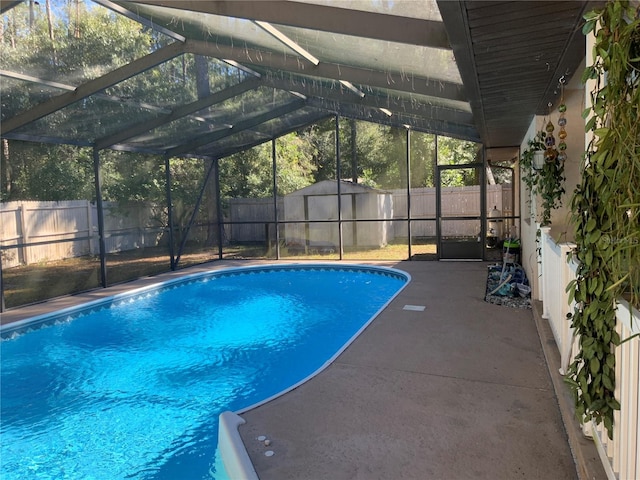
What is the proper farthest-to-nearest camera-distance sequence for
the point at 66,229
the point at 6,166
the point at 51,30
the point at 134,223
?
the point at 134,223, the point at 66,229, the point at 6,166, the point at 51,30

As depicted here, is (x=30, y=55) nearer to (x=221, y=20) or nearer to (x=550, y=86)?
(x=221, y=20)

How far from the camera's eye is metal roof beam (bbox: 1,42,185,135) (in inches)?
232

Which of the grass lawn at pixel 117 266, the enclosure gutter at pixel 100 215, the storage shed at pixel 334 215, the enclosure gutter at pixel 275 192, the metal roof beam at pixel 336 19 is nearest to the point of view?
the metal roof beam at pixel 336 19

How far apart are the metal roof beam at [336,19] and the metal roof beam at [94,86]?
254cm

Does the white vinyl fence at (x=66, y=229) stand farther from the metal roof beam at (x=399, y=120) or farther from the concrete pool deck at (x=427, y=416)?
the concrete pool deck at (x=427, y=416)

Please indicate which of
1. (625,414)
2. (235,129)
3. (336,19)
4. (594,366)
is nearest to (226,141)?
(235,129)

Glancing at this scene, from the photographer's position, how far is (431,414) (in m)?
2.99

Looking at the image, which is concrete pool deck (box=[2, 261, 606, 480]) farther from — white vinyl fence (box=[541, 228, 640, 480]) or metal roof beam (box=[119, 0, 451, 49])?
metal roof beam (box=[119, 0, 451, 49])

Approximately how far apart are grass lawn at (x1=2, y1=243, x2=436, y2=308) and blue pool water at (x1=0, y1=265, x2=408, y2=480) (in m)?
1.16

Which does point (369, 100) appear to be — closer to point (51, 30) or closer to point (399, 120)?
point (399, 120)

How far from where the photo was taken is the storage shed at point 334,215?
444 inches

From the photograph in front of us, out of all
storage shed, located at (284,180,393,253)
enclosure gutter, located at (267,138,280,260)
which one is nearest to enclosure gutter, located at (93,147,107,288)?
enclosure gutter, located at (267,138,280,260)

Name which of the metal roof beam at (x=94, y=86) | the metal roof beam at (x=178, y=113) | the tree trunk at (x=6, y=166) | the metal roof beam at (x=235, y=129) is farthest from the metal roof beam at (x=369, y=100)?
the tree trunk at (x=6, y=166)

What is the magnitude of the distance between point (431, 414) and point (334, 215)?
8943 millimetres
